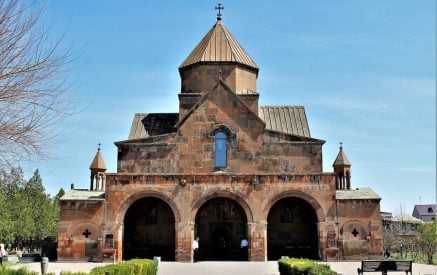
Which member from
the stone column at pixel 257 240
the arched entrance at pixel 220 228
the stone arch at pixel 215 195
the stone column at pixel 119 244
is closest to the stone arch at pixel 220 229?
the arched entrance at pixel 220 228

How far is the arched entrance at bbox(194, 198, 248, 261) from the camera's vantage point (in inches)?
892

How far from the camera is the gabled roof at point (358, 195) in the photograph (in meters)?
21.3

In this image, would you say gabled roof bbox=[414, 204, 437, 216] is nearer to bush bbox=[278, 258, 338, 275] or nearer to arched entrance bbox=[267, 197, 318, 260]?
arched entrance bbox=[267, 197, 318, 260]

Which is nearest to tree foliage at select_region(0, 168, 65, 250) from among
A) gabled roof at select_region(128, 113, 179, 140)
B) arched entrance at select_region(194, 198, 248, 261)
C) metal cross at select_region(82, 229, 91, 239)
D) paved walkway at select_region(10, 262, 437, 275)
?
gabled roof at select_region(128, 113, 179, 140)

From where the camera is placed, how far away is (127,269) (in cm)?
1101

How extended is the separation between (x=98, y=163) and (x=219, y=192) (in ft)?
33.5

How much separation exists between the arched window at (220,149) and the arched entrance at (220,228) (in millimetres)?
1683

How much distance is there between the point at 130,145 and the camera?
2275cm

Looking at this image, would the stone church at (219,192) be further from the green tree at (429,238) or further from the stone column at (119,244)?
the green tree at (429,238)

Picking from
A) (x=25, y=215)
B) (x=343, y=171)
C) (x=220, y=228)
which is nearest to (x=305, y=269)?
(x=220, y=228)

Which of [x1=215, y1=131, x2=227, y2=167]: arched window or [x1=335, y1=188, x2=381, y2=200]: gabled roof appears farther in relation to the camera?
[x1=215, y1=131, x2=227, y2=167]: arched window

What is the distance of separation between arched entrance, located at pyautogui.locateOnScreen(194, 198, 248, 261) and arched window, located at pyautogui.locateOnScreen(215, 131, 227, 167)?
1.68 m

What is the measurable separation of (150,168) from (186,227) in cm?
318

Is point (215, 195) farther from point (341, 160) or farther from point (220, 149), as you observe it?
point (341, 160)
